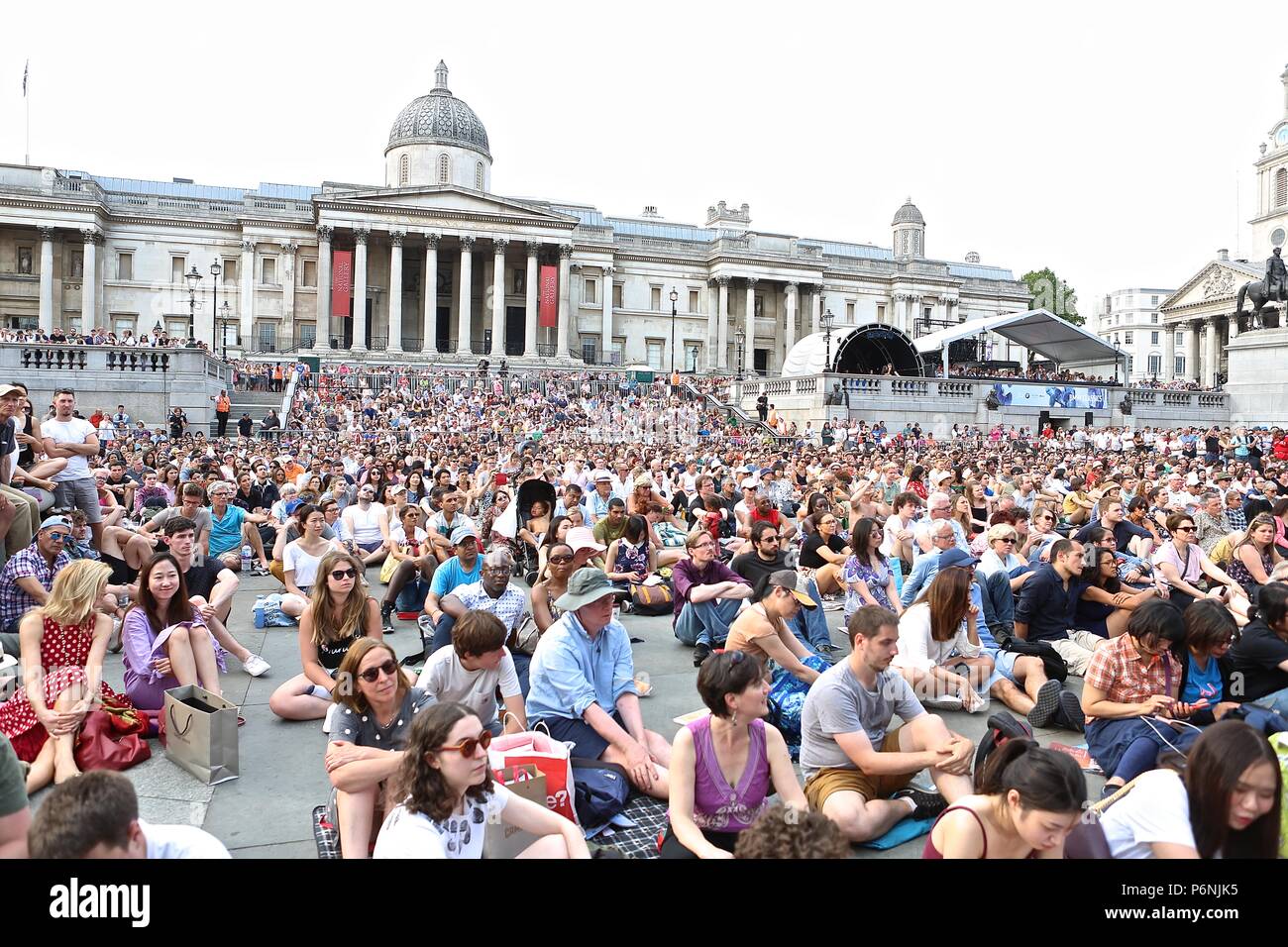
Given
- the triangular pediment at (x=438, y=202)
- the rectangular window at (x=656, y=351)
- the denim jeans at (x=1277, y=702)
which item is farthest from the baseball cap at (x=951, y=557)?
the rectangular window at (x=656, y=351)

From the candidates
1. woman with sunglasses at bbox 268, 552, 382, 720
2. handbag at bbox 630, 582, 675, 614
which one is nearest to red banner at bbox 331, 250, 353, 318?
handbag at bbox 630, 582, 675, 614

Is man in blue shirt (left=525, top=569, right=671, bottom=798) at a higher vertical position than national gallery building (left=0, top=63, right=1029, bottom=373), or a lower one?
lower

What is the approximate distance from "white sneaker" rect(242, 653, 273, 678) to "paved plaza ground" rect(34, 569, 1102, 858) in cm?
5

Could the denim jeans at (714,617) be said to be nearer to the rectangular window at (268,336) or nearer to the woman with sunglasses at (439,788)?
the woman with sunglasses at (439,788)

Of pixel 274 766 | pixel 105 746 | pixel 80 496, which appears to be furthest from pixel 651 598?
pixel 80 496

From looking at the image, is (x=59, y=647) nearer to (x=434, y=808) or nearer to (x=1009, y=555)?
(x=434, y=808)

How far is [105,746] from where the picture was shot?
5.30 meters

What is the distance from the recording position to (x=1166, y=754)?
443 cm

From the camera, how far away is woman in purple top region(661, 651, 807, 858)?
3986 mm

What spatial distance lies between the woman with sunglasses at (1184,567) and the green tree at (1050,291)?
8649cm

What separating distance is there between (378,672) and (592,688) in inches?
55.8

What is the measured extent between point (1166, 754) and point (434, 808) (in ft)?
11.6

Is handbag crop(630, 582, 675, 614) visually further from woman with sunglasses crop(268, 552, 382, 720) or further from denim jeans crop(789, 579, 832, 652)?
woman with sunglasses crop(268, 552, 382, 720)
